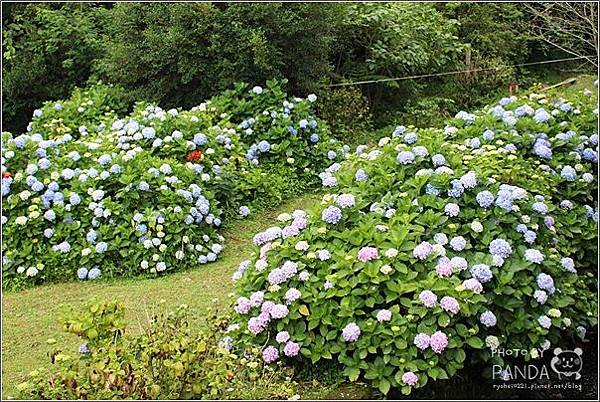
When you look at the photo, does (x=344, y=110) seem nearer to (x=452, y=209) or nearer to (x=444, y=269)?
(x=452, y=209)

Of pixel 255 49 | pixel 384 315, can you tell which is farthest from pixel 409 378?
pixel 255 49

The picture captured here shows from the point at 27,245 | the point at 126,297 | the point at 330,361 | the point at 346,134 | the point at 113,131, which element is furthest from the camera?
the point at 346,134

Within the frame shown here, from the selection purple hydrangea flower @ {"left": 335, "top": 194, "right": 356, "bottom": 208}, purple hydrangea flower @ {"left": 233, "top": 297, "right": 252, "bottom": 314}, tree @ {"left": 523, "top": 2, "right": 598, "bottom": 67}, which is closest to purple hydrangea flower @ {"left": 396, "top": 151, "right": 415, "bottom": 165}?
purple hydrangea flower @ {"left": 335, "top": 194, "right": 356, "bottom": 208}

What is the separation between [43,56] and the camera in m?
8.95

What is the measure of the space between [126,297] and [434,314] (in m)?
2.08

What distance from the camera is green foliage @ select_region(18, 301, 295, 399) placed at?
3367 mm

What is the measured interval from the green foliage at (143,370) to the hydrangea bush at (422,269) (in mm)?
153

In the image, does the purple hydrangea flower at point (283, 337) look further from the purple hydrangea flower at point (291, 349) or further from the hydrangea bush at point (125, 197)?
the hydrangea bush at point (125, 197)

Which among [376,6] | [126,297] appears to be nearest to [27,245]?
[126,297]

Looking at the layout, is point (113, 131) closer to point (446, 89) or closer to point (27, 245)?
point (27, 245)

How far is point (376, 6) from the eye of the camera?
31.1 ft

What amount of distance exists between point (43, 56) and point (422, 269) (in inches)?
257

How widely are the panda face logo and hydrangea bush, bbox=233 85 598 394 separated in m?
0.11

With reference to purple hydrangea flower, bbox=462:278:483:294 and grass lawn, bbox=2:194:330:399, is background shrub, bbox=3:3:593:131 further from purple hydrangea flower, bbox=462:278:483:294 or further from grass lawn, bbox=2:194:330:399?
purple hydrangea flower, bbox=462:278:483:294
